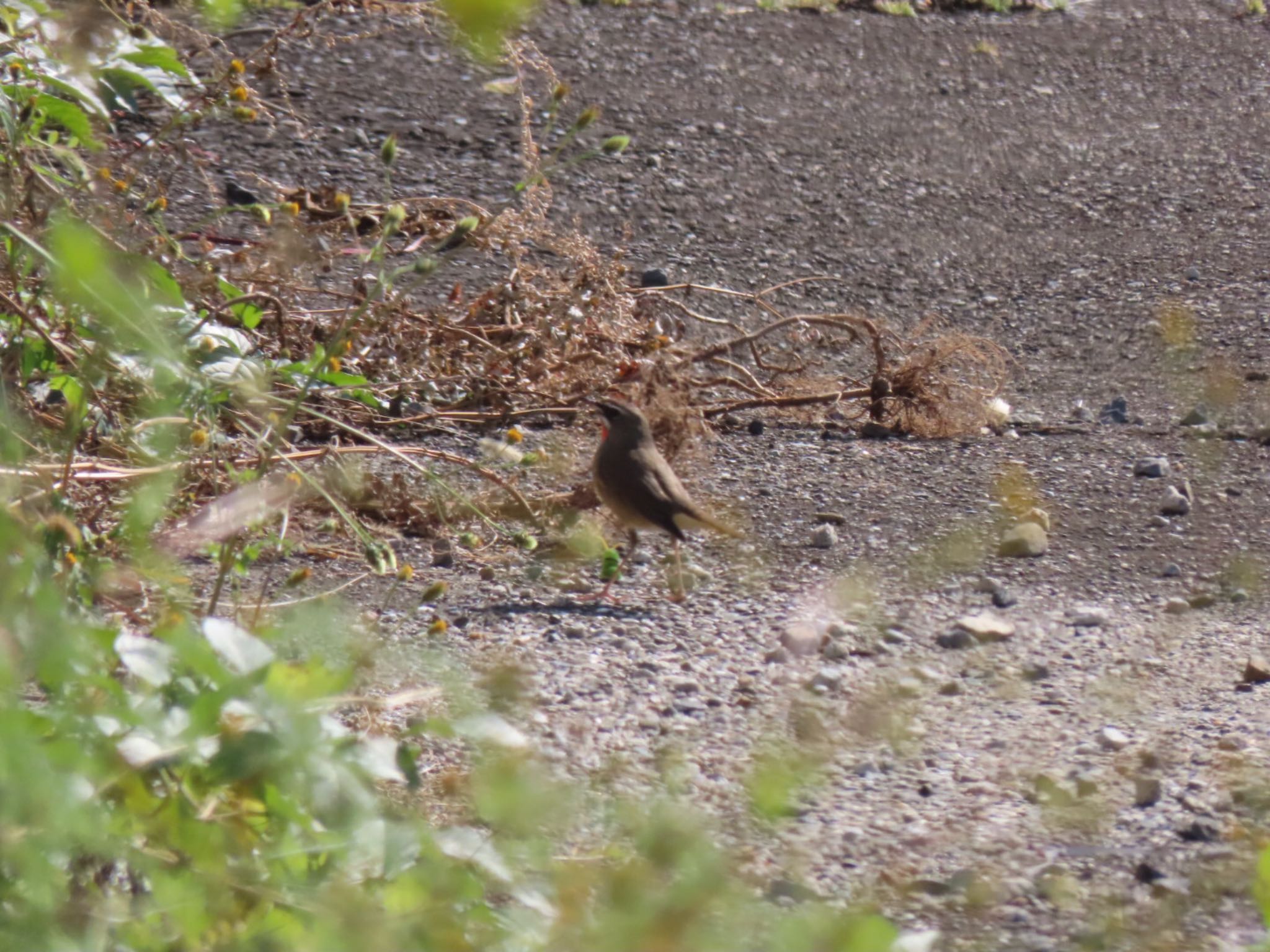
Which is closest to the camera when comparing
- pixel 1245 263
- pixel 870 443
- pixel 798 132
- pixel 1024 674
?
pixel 1024 674

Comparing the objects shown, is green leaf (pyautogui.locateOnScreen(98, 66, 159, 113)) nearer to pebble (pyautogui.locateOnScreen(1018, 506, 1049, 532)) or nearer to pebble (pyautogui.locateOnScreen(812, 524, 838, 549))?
pebble (pyautogui.locateOnScreen(812, 524, 838, 549))

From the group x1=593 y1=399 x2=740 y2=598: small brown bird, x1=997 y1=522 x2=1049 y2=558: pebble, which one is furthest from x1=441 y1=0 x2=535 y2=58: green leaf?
x1=997 y1=522 x2=1049 y2=558: pebble

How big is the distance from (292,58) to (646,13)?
3027mm

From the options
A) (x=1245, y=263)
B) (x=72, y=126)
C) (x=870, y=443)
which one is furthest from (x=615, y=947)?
(x=1245, y=263)

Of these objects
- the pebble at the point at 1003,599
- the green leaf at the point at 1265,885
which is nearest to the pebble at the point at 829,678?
the pebble at the point at 1003,599

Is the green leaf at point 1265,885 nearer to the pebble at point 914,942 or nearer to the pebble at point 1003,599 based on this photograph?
the pebble at point 914,942

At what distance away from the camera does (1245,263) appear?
8.70 meters

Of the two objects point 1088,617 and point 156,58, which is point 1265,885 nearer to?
point 1088,617

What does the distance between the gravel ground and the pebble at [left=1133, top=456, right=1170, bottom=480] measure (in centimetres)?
4

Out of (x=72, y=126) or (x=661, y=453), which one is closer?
(x=72, y=126)

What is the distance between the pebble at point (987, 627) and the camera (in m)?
4.52

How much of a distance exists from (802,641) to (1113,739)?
0.86 m

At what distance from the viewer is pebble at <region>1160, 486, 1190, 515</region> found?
571 centimetres

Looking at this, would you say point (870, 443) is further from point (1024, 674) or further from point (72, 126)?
point (72, 126)
